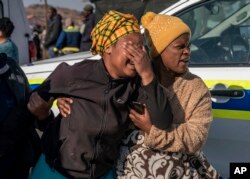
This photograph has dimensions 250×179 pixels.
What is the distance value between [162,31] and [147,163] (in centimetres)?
53

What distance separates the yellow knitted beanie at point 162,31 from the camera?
215cm

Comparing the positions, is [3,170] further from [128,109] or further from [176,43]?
[176,43]

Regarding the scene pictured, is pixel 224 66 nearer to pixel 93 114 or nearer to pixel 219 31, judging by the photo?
pixel 219 31

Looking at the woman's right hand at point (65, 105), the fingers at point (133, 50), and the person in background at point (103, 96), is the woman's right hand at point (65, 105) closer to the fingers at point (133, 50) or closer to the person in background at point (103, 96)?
the person in background at point (103, 96)

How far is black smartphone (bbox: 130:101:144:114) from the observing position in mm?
2064

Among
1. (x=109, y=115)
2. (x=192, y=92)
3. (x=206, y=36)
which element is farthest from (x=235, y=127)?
(x=109, y=115)

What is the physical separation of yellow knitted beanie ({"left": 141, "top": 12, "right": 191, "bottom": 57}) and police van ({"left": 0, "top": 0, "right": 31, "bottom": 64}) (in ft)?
17.0

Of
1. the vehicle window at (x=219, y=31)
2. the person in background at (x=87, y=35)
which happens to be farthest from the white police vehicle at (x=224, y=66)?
the person in background at (x=87, y=35)

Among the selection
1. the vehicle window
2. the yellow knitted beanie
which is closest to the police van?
the vehicle window

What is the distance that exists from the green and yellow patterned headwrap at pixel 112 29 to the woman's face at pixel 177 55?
0.19 meters

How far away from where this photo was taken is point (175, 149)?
80.2 inches

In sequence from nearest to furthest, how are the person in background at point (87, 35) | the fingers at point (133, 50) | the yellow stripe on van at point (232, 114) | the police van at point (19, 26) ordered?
the fingers at point (133, 50) → the yellow stripe on van at point (232, 114) → the police van at point (19, 26) → the person in background at point (87, 35)

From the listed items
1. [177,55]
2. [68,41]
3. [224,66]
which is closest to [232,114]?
[224,66]

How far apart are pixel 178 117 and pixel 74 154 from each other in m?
0.44
